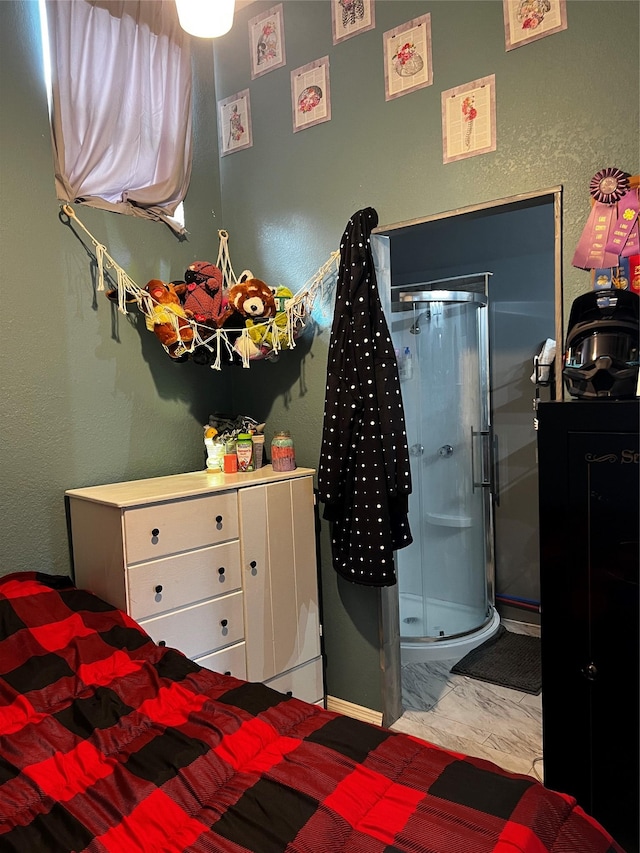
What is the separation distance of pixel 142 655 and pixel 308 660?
981mm

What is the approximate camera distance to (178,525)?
212cm

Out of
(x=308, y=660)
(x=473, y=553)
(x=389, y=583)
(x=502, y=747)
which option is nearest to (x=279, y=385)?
(x=389, y=583)

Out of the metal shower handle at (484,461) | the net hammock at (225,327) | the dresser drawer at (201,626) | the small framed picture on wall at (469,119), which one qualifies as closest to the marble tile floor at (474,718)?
the dresser drawer at (201,626)

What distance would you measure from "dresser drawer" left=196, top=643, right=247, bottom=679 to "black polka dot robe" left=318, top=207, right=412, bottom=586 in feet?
1.62

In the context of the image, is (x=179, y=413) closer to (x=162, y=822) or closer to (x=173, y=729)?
(x=173, y=729)

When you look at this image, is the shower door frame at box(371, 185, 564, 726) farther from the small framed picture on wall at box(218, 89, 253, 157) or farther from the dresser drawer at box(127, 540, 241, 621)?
the small framed picture on wall at box(218, 89, 253, 157)

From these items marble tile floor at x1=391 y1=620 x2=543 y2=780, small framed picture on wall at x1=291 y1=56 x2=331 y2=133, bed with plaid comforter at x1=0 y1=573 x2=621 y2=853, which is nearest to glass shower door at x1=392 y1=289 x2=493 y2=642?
marble tile floor at x1=391 y1=620 x2=543 y2=780

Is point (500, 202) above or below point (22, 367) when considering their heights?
above

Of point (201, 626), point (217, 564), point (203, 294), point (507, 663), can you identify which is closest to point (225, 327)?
point (203, 294)

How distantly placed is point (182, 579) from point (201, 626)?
0.66 ft

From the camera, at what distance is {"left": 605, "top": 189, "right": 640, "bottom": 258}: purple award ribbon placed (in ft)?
5.45

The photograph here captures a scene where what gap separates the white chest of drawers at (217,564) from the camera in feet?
6.70

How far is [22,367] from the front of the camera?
2184 millimetres

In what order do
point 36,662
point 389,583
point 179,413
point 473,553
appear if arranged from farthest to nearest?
point 473,553 < point 179,413 < point 389,583 < point 36,662
